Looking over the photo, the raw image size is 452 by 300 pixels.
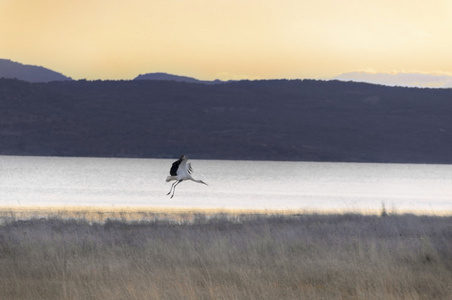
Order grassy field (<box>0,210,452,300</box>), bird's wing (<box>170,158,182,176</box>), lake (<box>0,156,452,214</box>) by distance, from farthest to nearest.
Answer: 1. lake (<box>0,156,452,214</box>)
2. bird's wing (<box>170,158,182,176</box>)
3. grassy field (<box>0,210,452,300</box>)

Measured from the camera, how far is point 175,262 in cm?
1630

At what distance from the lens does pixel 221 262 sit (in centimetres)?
1628

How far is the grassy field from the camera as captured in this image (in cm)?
1318

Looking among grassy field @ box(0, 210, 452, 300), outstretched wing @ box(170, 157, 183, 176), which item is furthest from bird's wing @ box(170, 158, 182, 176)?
grassy field @ box(0, 210, 452, 300)

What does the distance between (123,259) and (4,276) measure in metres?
2.67

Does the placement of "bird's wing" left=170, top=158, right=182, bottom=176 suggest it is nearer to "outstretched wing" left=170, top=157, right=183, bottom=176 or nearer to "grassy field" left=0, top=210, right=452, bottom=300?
"outstretched wing" left=170, top=157, right=183, bottom=176

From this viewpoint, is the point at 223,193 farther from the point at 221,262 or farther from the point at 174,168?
the point at 221,262

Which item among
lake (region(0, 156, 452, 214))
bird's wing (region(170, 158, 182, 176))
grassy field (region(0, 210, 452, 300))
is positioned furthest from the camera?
lake (region(0, 156, 452, 214))

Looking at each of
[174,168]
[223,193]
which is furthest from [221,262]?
[223,193]

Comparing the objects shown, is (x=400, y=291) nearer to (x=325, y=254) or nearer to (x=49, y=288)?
(x=325, y=254)

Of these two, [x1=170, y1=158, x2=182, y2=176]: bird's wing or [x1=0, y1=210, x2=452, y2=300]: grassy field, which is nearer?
[x1=0, y1=210, x2=452, y2=300]: grassy field

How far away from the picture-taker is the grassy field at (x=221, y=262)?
13180 millimetres

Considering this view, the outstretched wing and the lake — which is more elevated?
the outstretched wing

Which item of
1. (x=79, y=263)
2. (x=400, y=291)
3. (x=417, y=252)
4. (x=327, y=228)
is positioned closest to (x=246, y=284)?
(x=400, y=291)
